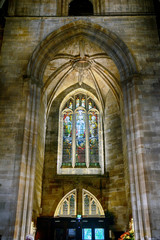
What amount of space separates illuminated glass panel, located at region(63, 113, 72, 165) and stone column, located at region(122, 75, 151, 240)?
240 inches

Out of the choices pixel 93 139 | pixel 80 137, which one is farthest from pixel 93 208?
pixel 80 137

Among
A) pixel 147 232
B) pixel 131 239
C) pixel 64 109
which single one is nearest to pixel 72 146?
pixel 64 109

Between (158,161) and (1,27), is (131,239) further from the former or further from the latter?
(1,27)

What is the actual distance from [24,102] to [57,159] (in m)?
5.47

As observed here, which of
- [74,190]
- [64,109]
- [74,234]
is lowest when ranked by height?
[74,234]

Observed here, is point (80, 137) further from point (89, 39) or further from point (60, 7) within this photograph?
point (60, 7)

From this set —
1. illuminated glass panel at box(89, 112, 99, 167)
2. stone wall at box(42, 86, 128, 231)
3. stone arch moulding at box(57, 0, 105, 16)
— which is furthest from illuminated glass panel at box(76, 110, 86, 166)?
stone arch moulding at box(57, 0, 105, 16)

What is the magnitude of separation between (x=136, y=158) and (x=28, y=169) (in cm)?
381

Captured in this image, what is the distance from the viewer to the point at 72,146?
49.8 feet

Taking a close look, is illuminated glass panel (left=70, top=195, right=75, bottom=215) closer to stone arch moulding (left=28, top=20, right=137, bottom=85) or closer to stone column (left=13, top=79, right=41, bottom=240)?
stone column (left=13, top=79, right=41, bottom=240)

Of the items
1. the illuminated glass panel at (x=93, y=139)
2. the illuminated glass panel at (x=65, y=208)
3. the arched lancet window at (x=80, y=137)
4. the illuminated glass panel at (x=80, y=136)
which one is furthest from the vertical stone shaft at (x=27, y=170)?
the illuminated glass panel at (x=93, y=139)

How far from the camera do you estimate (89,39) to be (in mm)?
11641

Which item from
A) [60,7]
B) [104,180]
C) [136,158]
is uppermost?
[60,7]

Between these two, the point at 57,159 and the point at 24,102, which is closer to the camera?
the point at 24,102
